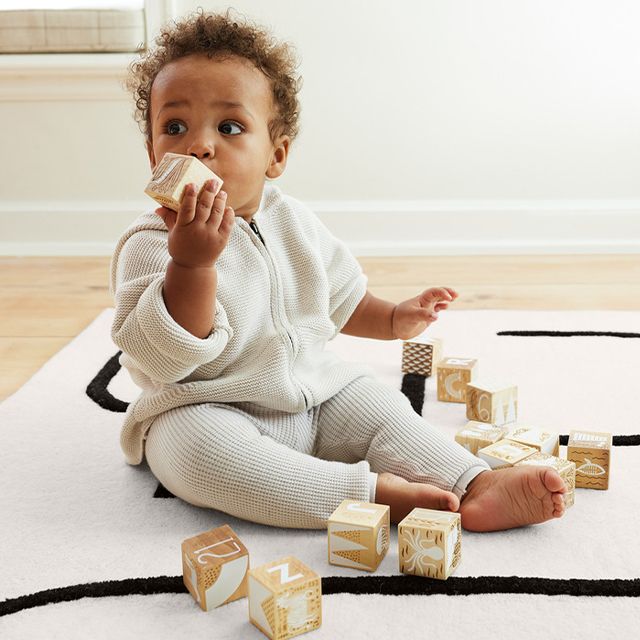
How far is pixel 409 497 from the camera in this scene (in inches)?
33.4

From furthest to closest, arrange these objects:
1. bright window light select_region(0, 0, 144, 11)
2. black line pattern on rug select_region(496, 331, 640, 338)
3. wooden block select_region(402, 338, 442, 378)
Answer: bright window light select_region(0, 0, 144, 11), black line pattern on rug select_region(496, 331, 640, 338), wooden block select_region(402, 338, 442, 378)

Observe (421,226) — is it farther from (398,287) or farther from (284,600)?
→ (284,600)

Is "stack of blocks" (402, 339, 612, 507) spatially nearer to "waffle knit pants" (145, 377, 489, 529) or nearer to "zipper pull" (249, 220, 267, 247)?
"waffle knit pants" (145, 377, 489, 529)

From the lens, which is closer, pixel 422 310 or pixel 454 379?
pixel 422 310

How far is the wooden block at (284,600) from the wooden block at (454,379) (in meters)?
0.56

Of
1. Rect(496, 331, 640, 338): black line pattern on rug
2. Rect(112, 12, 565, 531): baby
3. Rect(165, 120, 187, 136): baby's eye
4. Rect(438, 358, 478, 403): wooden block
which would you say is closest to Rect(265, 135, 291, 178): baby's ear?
Rect(112, 12, 565, 531): baby

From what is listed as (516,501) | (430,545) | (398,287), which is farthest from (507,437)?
(398,287)

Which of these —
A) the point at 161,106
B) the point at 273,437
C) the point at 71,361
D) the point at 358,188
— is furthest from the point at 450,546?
the point at 358,188

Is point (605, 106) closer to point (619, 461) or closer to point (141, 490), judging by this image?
point (619, 461)

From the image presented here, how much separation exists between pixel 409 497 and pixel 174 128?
0.45 metres

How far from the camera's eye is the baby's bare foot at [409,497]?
0.84m

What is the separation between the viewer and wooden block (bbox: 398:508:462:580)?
740 mm

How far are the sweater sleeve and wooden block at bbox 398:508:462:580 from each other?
0.83ft

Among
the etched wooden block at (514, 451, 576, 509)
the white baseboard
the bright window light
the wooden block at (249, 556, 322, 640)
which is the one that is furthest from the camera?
the white baseboard
